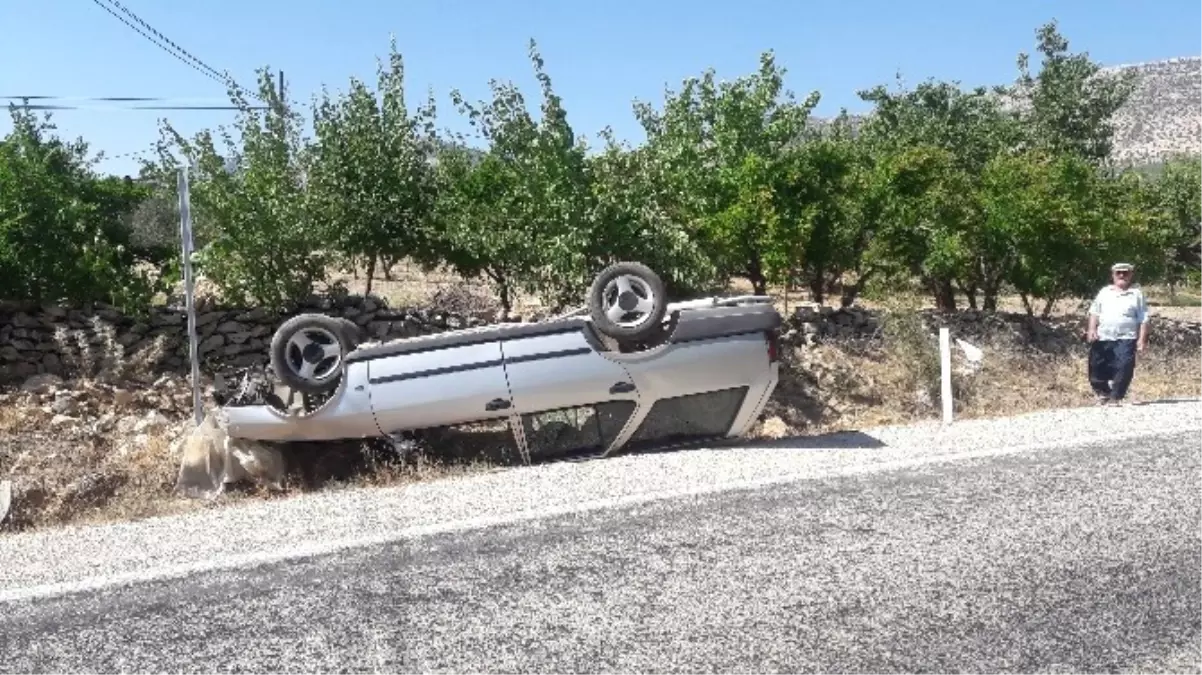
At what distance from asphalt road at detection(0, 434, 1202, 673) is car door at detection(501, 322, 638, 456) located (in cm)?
172

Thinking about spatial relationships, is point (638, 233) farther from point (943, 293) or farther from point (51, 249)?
point (943, 293)

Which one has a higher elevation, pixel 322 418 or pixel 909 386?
pixel 322 418

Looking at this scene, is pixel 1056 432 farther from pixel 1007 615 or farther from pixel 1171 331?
pixel 1171 331

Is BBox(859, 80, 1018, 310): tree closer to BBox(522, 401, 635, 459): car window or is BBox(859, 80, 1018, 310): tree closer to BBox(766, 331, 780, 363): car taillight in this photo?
BBox(766, 331, 780, 363): car taillight

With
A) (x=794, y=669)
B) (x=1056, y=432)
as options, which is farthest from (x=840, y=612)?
(x=1056, y=432)

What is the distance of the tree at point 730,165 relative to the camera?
14.5 metres

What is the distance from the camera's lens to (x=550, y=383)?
26.4 ft

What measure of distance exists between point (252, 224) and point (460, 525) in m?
6.84

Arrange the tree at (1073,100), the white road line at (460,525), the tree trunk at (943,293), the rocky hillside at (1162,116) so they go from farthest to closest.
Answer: the rocky hillside at (1162,116), the tree at (1073,100), the tree trunk at (943,293), the white road line at (460,525)

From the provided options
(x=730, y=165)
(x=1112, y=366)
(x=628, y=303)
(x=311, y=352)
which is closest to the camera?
(x=311, y=352)

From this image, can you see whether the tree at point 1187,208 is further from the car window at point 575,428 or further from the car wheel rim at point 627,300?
the car window at point 575,428

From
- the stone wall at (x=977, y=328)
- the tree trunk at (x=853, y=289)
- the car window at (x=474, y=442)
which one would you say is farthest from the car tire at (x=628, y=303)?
the tree trunk at (x=853, y=289)

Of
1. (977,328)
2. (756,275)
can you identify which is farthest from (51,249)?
(977,328)

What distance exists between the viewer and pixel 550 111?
12.7 metres
